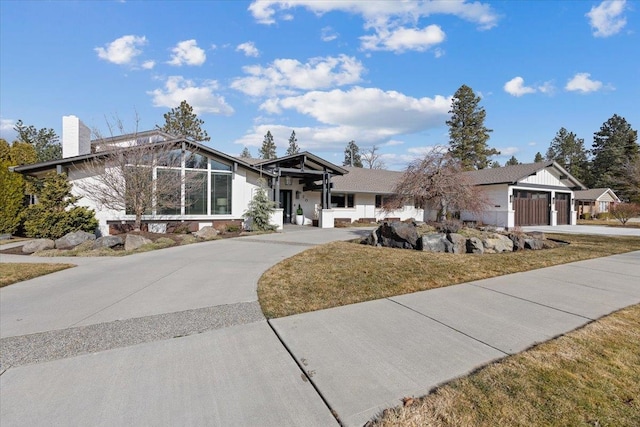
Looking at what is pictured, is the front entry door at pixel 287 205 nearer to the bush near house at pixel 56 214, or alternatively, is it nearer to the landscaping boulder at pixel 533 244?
the bush near house at pixel 56 214

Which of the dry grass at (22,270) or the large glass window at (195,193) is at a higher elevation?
the large glass window at (195,193)

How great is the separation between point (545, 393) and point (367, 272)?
14.0 feet

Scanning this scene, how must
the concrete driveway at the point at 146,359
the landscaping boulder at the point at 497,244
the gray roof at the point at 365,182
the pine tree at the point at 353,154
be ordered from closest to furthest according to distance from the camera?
the concrete driveway at the point at 146,359
the landscaping boulder at the point at 497,244
the gray roof at the point at 365,182
the pine tree at the point at 353,154

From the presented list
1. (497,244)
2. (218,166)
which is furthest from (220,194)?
(497,244)

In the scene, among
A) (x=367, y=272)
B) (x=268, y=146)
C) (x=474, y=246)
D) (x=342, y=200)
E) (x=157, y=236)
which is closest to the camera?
(x=367, y=272)

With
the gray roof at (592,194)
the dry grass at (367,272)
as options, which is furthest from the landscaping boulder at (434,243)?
the gray roof at (592,194)

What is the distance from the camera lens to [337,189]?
2123 cm

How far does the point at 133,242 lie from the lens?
10.7 m

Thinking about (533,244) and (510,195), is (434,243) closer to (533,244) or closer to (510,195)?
(533,244)

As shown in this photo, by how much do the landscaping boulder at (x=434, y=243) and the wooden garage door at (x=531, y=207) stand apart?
15379mm

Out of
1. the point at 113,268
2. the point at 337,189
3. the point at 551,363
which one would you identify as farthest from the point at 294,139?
the point at 551,363

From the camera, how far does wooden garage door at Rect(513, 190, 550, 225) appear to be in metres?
21.8

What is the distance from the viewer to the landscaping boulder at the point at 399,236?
32.9ft

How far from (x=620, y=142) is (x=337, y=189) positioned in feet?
186
